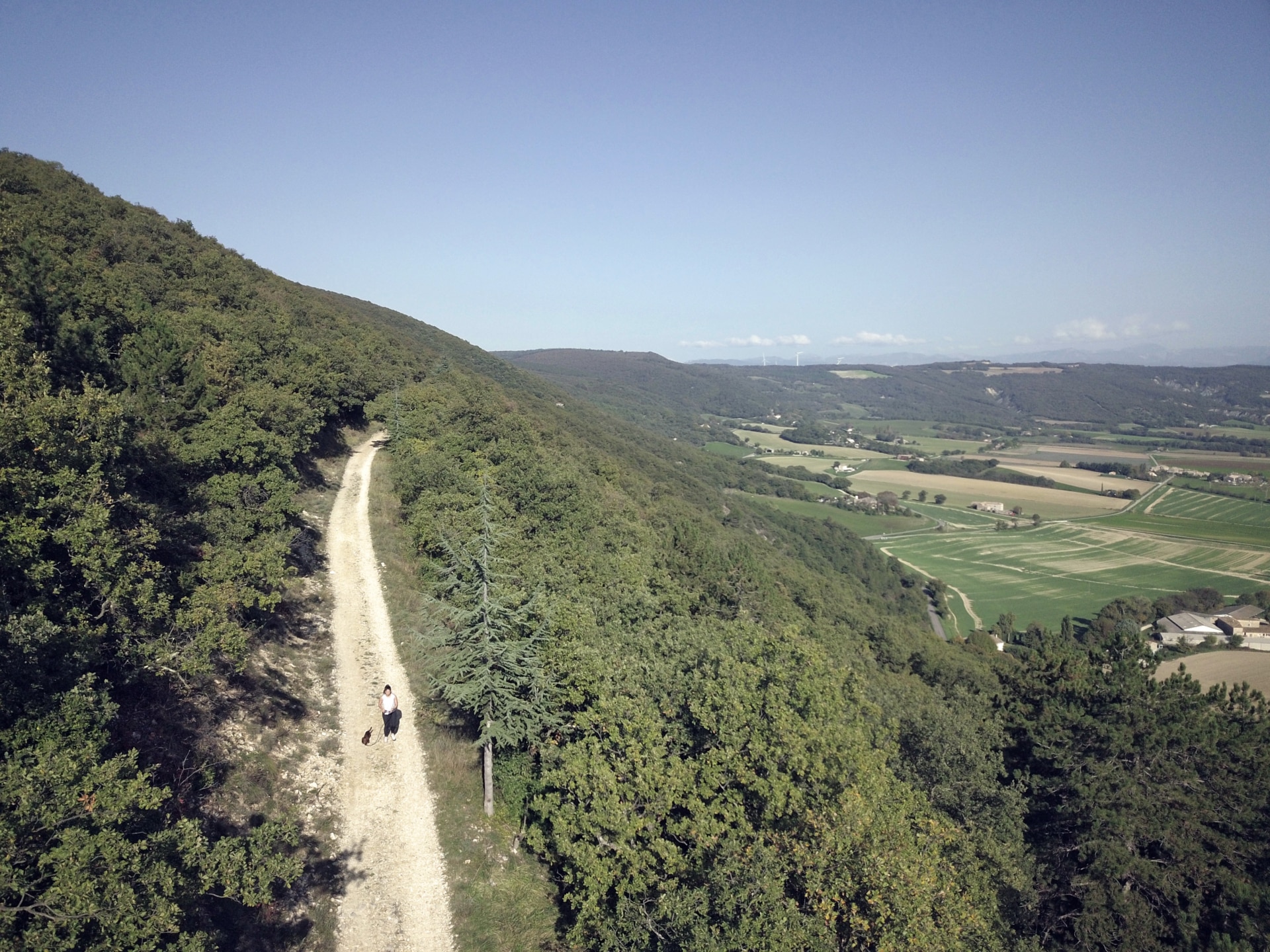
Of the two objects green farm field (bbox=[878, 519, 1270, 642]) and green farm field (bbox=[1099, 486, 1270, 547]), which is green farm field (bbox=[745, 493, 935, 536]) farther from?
green farm field (bbox=[1099, 486, 1270, 547])

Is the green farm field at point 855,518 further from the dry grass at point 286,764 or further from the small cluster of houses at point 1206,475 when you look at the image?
the dry grass at point 286,764

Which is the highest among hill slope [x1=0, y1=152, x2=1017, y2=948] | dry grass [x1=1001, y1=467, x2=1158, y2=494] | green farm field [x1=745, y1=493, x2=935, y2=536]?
hill slope [x1=0, y1=152, x2=1017, y2=948]

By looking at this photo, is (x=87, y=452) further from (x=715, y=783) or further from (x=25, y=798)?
(x=715, y=783)

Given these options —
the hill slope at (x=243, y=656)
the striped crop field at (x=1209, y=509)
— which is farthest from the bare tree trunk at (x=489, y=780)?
the striped crop field at (x=1209, y=509)

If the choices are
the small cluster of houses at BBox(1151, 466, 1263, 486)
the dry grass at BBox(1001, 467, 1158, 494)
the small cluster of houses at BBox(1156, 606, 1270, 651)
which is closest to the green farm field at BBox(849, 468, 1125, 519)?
the dry grass at BBox(1001, 467, 1158, 494)

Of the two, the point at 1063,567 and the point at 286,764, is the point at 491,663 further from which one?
the point at 1063,567

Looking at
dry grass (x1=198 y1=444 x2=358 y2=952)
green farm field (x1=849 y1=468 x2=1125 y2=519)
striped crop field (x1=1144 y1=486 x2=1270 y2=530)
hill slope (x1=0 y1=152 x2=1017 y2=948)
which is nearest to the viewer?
hill slope (x1=0 y1=152 x2=1017 y2=948)
